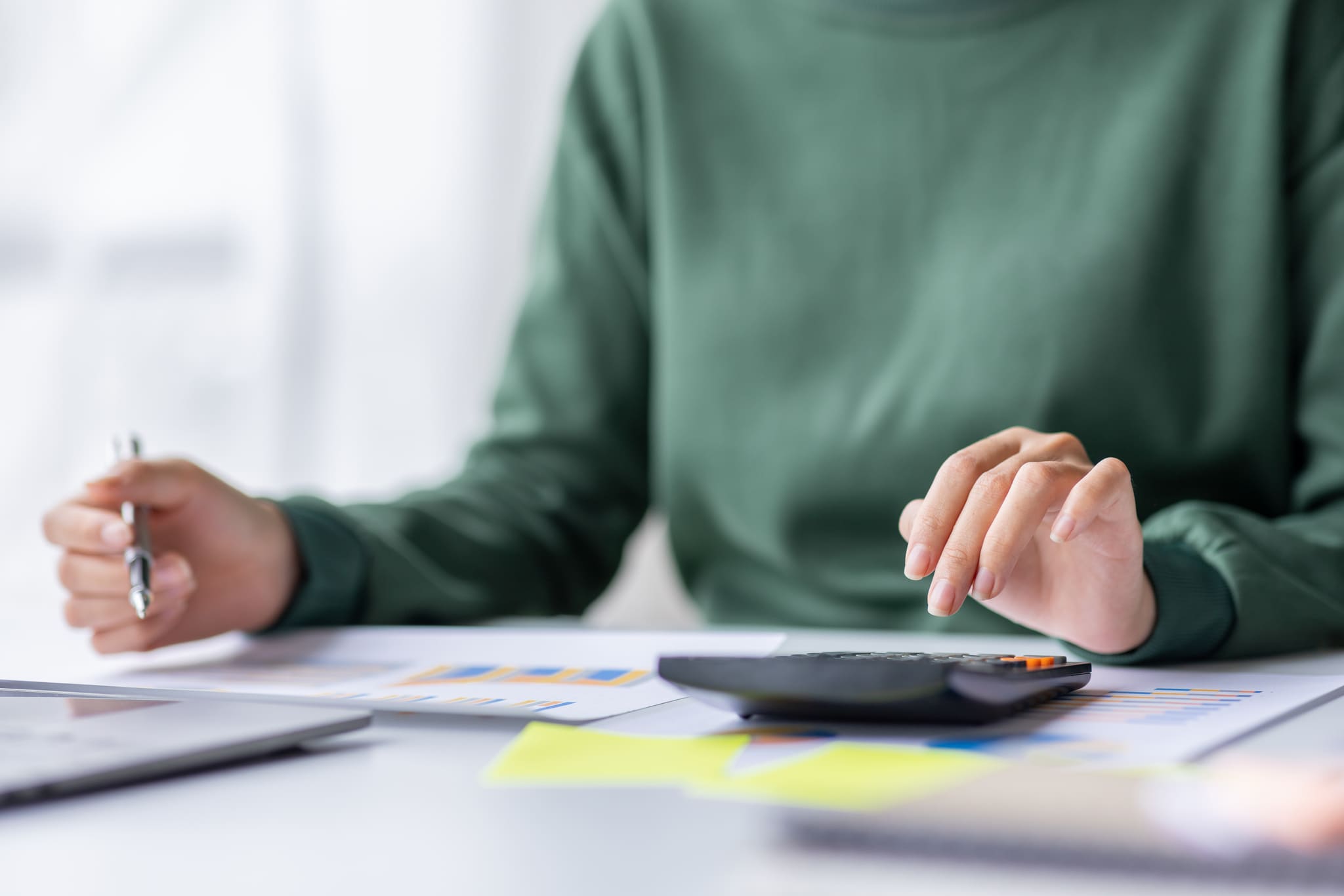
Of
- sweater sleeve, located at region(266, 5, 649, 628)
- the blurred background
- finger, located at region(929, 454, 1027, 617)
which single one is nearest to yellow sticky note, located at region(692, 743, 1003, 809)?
finger, located at region(929, 454, 1027, 617)

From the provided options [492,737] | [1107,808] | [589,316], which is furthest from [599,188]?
[1107,808]

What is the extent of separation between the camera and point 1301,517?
70cm

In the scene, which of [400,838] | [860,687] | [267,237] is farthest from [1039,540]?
[267,237]

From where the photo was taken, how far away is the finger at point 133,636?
0.63 meters

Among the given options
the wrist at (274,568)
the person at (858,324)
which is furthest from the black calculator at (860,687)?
the wrist at (274,568)

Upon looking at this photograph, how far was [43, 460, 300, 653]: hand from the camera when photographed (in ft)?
2.05

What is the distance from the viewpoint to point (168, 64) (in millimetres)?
1310

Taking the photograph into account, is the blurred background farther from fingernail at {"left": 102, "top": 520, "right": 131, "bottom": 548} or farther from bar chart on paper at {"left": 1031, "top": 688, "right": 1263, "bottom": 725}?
bar chart on paper at {"left": 1031, "top": 688, "right": 1263, "bottom": 725}

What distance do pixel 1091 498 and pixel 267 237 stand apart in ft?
3.79

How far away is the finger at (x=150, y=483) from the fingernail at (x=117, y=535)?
0.07 ft

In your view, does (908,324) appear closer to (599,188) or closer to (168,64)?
(599,188)

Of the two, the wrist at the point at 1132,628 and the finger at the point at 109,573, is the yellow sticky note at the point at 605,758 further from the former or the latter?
the finger at the point at 109,573

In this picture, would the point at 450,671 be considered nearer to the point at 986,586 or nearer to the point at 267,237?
the point at 986,586

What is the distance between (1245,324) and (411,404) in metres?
1.02
